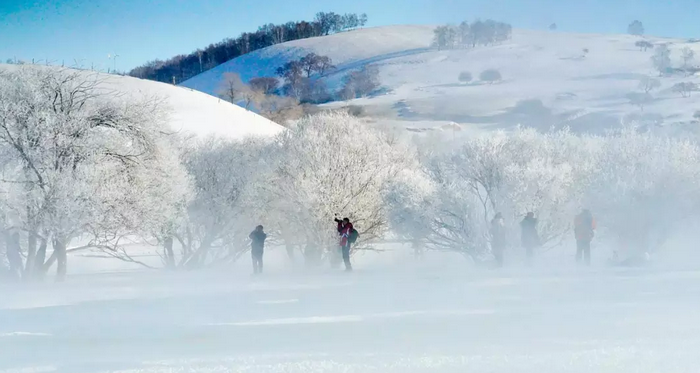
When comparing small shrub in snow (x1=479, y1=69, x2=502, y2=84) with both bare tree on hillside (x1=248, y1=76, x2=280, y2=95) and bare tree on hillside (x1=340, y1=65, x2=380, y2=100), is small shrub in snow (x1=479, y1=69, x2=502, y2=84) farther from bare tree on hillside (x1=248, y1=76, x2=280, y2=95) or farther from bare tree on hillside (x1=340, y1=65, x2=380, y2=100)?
bare tree on hillside (x1=248, y1=76, x2=280, y2=95)

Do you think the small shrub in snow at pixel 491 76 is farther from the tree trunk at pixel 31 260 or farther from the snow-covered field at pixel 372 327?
the snow-covered field at pixel 372 327

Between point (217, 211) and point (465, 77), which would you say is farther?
point (465, 77)

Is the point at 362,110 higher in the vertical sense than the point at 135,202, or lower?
higher

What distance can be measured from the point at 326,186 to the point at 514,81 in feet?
431

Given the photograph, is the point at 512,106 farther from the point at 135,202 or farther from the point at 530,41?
the point at 135,202

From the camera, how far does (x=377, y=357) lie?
985cm

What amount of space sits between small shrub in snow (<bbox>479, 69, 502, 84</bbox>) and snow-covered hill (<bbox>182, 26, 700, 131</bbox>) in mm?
1569

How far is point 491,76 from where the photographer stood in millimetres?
162500

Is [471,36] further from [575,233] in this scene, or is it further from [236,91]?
[575,233]

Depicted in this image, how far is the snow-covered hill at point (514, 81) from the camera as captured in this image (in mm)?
126688

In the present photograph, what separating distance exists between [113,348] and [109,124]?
1491 centimetres

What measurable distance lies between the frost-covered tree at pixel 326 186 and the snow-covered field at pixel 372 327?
45.7 feet

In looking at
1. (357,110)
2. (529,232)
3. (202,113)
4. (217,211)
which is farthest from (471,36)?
(529,232)

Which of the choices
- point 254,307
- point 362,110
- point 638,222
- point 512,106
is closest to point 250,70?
point 362,110
